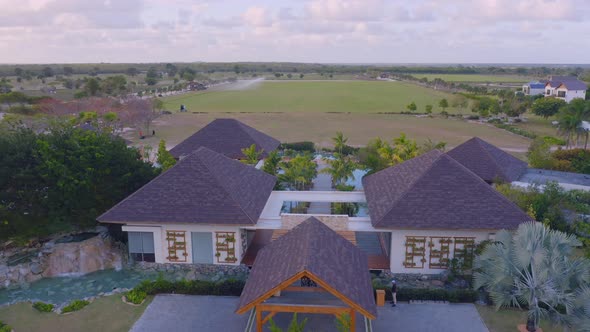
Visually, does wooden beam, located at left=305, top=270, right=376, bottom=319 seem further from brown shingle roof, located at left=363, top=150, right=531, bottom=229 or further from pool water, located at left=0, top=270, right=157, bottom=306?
pool water, located at left=0, top=270, right=157, bottom=306

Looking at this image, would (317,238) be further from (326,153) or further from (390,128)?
(390,128)

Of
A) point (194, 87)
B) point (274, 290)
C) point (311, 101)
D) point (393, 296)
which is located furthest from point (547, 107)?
point (194, 87)

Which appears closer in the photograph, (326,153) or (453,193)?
(453,193)

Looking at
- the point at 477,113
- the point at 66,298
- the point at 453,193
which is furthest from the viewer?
the point at 477,113

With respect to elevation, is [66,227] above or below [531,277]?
below

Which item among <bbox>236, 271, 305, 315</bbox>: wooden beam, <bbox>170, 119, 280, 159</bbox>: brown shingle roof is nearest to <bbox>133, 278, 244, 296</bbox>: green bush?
<bbox>236, 271, 305, 315</bbox>: wooden beam

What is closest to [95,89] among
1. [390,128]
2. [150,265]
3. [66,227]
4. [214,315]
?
[390,128]
